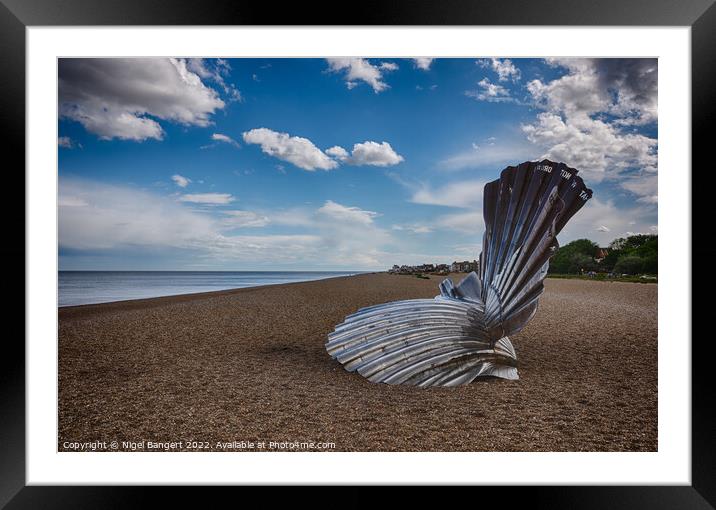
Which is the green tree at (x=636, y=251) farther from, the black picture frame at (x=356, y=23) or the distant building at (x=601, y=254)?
the black picture frame at (x=356, y=23)

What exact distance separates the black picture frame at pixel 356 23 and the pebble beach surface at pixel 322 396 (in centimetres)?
21

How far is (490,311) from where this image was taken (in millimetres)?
2416

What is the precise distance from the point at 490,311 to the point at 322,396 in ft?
3.74

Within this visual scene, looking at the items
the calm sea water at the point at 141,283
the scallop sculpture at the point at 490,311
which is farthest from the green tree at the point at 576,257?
the calm sea water at the point at 141,283

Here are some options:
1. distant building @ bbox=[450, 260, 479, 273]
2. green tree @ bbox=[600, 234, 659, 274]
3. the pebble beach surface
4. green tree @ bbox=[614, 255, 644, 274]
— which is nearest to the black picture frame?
the pebble beach surface

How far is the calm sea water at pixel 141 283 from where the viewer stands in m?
3.02

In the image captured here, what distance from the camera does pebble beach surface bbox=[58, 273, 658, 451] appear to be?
183 centimetres

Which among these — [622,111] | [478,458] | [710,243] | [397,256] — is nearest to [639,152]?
[622,111]

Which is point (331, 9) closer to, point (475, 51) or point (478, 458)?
point (475, 51)

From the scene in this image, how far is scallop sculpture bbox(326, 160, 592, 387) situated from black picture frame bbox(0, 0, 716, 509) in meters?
0.66

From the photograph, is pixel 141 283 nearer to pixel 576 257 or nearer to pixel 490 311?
pixel 490 311

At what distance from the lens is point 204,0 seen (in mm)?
1584

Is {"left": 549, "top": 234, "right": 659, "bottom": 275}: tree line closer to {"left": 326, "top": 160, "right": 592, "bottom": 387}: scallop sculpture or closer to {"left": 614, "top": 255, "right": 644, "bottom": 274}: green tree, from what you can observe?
{"left": 614, "top": 255, "right": 644, "bottom": 274}: green tree

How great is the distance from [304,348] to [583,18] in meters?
2.48
